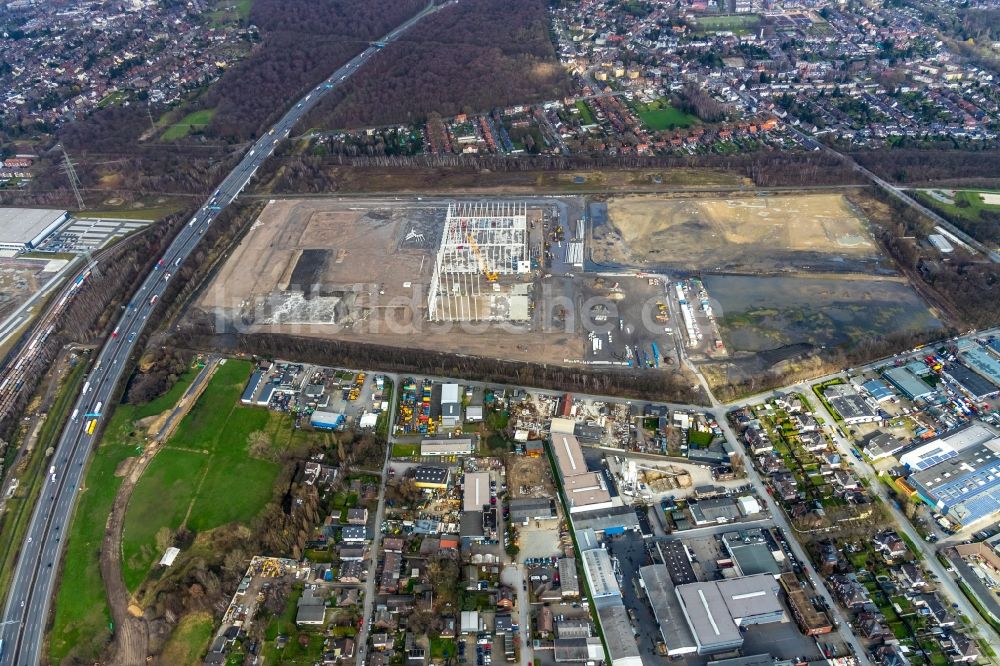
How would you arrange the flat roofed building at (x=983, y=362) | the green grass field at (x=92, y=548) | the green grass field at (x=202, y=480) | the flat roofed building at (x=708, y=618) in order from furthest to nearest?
1. the flat roofed building at (x=983, y=362)
2. the green grass field at (x=202, y=480)
3. the green grass field at (x=92, y=548)
4. the flat roofed building at (x=708, y=618)

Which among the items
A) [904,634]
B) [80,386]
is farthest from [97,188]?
[904,634]

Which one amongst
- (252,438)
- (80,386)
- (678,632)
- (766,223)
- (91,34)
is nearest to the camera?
(678,632)

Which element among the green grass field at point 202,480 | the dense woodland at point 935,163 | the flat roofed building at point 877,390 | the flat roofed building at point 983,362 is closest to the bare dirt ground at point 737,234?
the dense woodland at point 935,163

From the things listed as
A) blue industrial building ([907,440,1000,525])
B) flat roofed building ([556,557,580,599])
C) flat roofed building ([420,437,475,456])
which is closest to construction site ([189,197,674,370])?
flat roofed building ([420,437,475,456])

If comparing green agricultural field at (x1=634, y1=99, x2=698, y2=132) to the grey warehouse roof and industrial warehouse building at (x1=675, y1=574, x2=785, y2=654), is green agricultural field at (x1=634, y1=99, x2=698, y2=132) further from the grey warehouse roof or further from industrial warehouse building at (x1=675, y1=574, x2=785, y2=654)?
the grey warehouse roof

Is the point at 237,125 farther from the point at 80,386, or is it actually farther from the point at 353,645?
the point at 353,645

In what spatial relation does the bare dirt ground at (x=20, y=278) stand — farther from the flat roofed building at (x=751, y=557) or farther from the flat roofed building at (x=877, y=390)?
the flat roofed building at (x=877, y=390)

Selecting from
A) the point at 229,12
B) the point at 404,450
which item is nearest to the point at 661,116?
the point at 404,450
